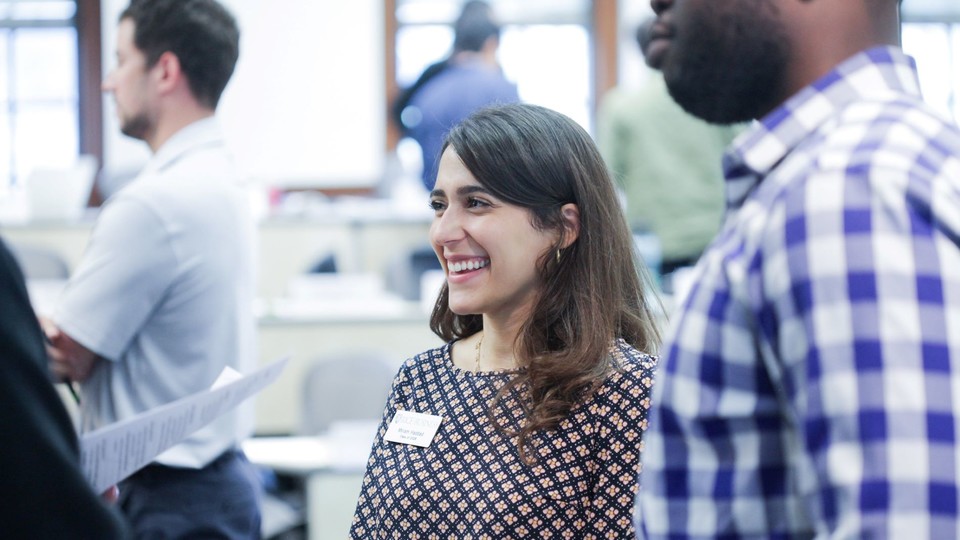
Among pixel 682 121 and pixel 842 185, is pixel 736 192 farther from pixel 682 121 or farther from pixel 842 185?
pixel 682 121

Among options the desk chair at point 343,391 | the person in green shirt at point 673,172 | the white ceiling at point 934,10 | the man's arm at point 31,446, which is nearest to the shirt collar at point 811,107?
the man's arm at point 31,446

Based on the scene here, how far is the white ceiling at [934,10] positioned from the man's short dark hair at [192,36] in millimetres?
7901

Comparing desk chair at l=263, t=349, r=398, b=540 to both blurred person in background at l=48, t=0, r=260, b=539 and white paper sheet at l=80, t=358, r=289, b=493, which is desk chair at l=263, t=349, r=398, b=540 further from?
white paper sheet at l=80, t=358, r=289, b=493

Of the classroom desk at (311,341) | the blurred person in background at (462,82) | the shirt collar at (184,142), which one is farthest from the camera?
the blurred person in background at (462,82)

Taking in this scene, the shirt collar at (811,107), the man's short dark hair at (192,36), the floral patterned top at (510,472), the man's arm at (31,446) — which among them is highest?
the man's short dark hair at (192,36)

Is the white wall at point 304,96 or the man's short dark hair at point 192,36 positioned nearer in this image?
the man's short dark hair at point 192,36

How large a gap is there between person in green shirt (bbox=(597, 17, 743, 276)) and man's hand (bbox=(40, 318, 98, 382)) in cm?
268

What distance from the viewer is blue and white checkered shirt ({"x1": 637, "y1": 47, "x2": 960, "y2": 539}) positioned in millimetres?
696

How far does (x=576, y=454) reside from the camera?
1483mm

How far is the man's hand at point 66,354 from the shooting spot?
6.30 feet

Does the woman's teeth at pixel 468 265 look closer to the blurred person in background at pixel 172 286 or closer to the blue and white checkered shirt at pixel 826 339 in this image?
the blurred person in background at pixel 172 286

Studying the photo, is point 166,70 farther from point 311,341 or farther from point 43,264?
point 43,264

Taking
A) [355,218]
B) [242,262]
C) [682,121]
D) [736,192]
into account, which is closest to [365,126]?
[355,218]

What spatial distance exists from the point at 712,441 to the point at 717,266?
12 centimetres
